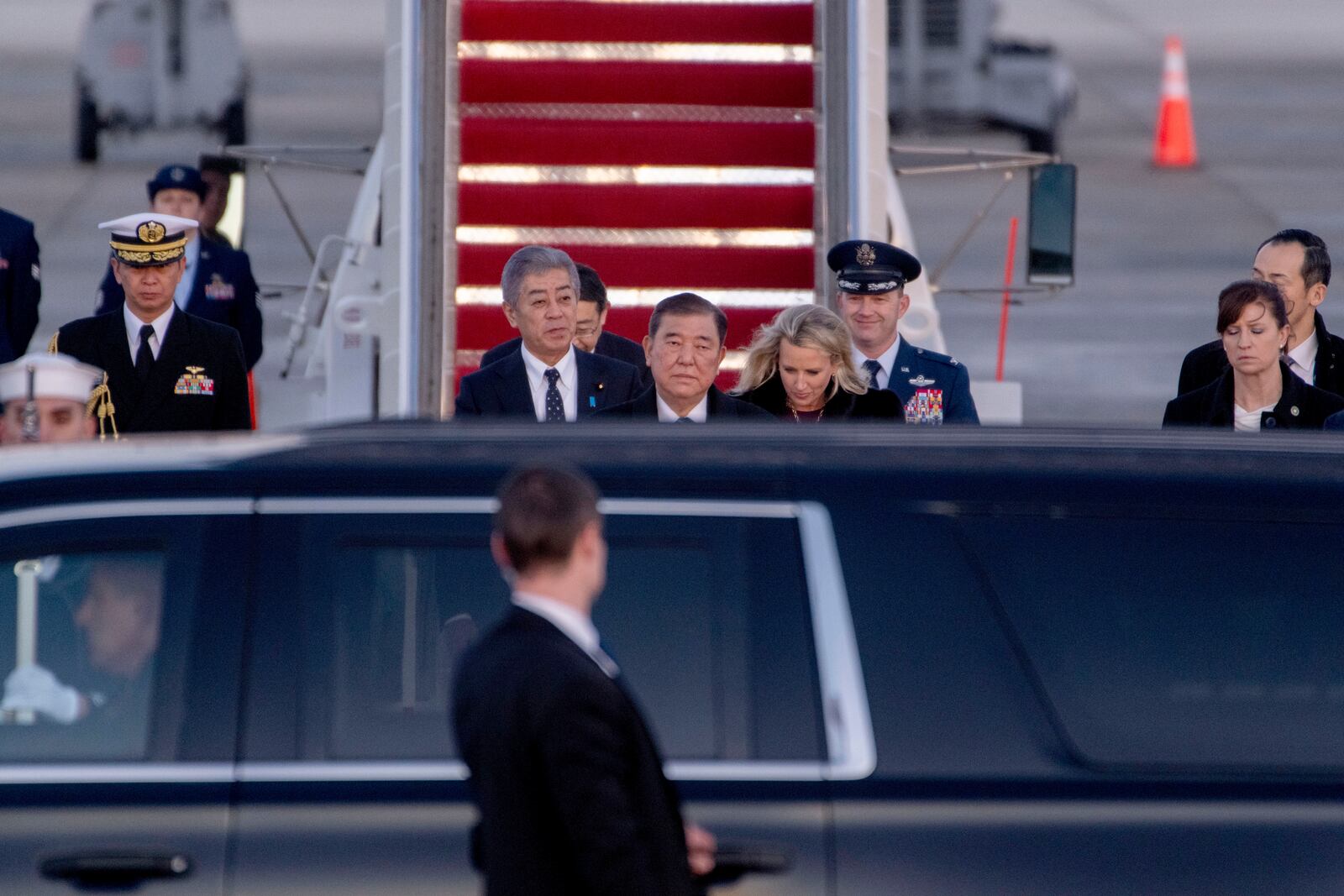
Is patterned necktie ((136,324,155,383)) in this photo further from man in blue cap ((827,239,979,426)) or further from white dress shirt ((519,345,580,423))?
man in blue cap ((827,239,979,426))

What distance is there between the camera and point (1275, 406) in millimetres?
6180

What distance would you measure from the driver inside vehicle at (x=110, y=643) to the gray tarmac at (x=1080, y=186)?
357cm

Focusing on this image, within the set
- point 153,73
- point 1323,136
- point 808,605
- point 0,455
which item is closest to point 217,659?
point 0,455

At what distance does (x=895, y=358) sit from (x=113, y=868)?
380 centimetres

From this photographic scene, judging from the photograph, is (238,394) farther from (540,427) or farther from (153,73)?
(153,73)

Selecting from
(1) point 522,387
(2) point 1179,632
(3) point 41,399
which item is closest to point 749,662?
(2) point 1179,632

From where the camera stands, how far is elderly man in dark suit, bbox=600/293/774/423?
5.73 metres

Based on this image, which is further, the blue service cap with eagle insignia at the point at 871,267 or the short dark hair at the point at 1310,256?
the short dark hair at the point at 1310,256

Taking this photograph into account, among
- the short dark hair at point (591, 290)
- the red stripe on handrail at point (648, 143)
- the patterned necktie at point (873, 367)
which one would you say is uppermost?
the red stripe on handrail at point (648, 143)

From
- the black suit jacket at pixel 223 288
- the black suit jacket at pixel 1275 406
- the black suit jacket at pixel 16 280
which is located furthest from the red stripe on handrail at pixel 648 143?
the black suit jacket at pixel 1275 406

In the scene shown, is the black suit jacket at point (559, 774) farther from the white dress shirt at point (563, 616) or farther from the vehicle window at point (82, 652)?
the vehicle window at point (82, 652)

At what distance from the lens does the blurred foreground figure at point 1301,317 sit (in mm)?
6758

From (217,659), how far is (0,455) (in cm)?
62

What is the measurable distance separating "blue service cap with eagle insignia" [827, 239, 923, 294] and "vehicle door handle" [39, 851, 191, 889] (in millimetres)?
3795
